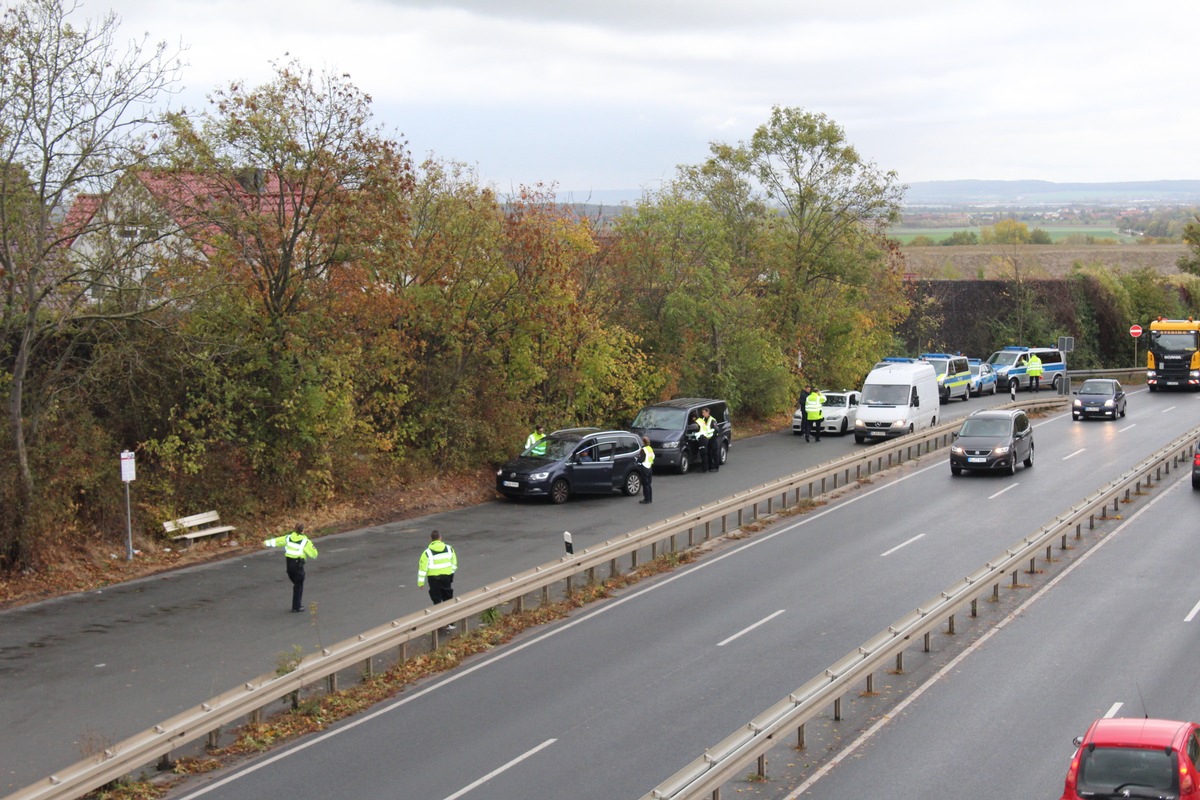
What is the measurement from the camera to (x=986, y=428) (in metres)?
31.4

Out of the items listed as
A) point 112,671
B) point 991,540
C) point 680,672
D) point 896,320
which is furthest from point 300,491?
point 896,320

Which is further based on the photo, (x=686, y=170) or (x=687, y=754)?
(x=686, y=170)

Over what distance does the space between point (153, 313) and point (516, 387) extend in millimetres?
11060

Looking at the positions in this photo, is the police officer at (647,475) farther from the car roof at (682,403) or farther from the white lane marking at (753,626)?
the white lane marking at (753,626)

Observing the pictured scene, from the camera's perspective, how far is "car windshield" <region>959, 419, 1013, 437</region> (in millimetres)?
31156

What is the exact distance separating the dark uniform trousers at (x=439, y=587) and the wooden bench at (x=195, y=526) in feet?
23.1

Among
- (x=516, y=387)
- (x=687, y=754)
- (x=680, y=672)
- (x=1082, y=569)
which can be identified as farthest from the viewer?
(x=516, y=387)

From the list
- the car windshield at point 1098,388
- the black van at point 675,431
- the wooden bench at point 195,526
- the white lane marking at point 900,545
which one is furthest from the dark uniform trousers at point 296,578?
the car windshield at point 1098,388

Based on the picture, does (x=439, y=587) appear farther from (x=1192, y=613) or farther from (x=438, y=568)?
(x=1192, y=613)

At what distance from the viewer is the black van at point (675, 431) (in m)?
31.8

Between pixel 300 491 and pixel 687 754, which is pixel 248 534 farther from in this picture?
pixel 687 754

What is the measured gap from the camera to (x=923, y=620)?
15.7 meters

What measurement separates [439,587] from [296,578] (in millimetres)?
2310

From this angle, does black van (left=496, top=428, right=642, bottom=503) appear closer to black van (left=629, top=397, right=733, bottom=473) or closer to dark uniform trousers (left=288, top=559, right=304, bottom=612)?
black van (left=629, top=397, right=733, bottom=473)
